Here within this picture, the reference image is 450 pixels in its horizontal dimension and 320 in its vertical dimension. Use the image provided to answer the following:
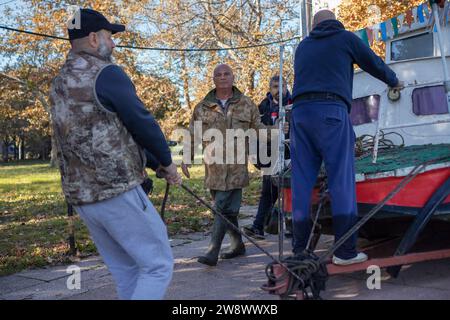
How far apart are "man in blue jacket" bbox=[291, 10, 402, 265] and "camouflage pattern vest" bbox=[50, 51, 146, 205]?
1.55 m

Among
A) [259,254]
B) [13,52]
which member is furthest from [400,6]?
[13,52]

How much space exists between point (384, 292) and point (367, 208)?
2.16 ft

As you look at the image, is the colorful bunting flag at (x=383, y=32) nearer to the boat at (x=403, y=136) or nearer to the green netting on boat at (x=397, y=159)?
the boat at (x=403, y=136)

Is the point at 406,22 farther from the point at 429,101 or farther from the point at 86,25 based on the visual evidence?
the point at 86,25

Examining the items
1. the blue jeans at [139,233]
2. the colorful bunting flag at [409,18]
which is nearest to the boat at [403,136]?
the colorful bunting flag at [409,18]

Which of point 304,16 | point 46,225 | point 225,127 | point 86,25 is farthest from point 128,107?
point 304,16

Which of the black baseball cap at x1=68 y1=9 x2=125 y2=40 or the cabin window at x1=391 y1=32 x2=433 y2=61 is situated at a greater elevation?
the cabin window at x1=391 y1=32 x2=433 y2=61

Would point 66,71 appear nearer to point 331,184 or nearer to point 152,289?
point 152,289

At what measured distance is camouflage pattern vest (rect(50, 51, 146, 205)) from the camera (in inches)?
113

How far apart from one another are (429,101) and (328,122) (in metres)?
2.80

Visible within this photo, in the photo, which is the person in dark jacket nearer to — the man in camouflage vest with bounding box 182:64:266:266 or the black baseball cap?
the man in camouflage vest with bounding box 182:64:266:266

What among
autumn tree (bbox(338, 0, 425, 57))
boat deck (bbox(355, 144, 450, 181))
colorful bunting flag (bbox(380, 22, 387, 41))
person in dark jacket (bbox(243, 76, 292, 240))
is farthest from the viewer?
autumn tree (bbox(338, 0, 425, 57))

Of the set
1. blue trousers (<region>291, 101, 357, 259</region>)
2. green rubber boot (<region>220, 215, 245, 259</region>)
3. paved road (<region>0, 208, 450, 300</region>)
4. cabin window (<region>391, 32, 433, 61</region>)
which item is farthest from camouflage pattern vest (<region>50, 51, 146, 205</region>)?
cabin window (<region>391, 32, 433, 61</region>)

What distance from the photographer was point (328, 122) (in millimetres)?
3852
